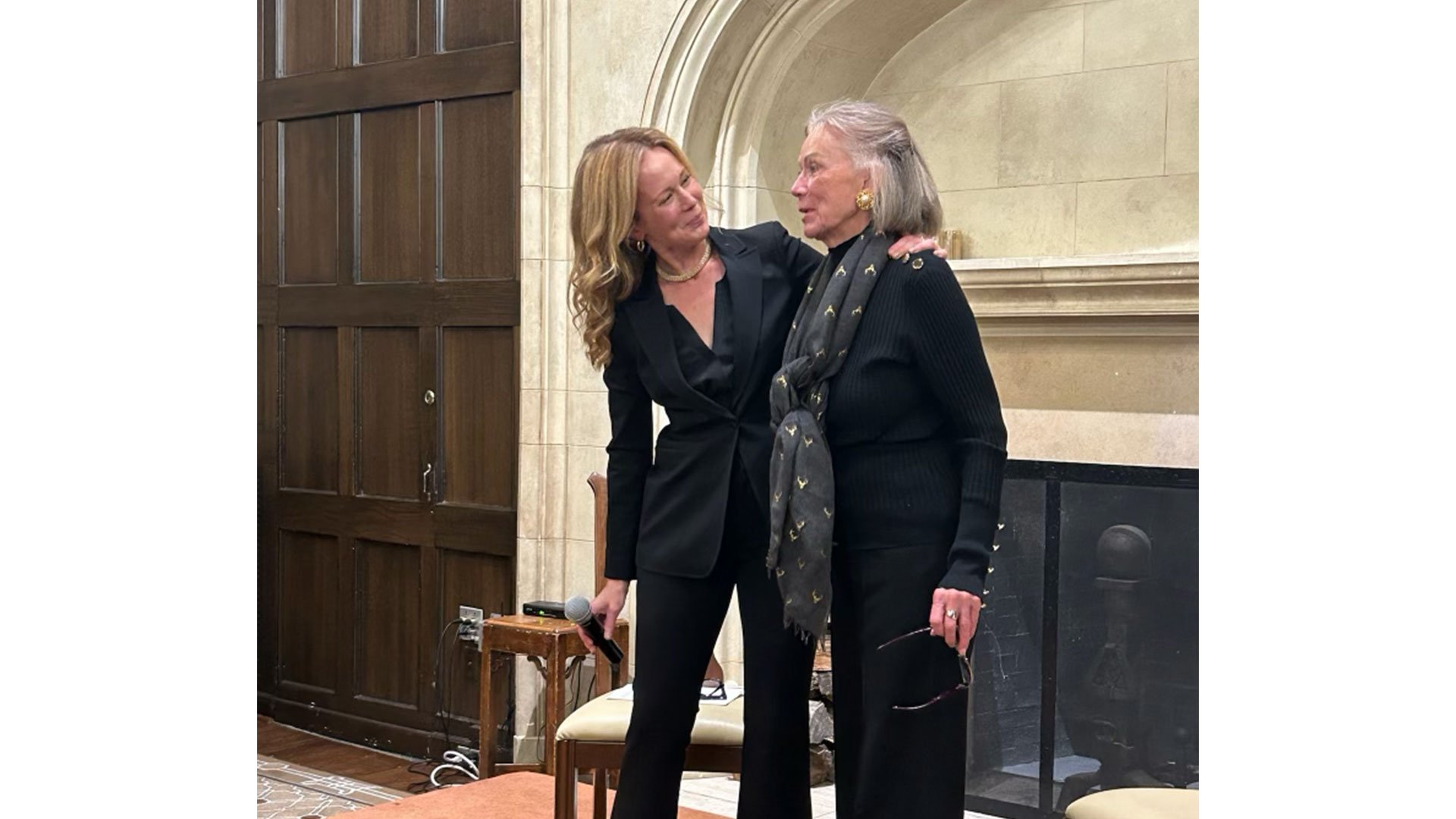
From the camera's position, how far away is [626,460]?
7.96 feet

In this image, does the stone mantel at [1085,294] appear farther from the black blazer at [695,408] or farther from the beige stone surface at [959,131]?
the black blazer at [695,408]

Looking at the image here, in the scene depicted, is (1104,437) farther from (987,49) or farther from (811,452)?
(811,452)

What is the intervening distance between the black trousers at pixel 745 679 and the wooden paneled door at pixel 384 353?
2.45 metres

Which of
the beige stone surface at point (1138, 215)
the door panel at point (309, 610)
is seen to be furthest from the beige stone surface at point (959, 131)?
the door panel at point (309, 610)

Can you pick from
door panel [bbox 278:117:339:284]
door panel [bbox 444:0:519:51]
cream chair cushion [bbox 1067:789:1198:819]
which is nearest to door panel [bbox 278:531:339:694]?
door panel [bbox 278:117:339:284]

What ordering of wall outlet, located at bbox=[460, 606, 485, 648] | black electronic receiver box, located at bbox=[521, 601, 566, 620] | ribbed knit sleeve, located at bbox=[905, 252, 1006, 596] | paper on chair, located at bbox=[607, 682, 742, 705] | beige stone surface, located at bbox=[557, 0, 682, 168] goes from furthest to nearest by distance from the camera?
wall outlet, located at bbox=[460, 606, 485, 648]
beige stone surface, located at bbox=[557, 0, 682, 168]
black electronic receiver box, located at bbox=[521, 601, 566, 620]
paper on chair, located at bbox=[607, 682, 742, 705]
ribbed knit sleeve, located at bbox=[905, 252, 1006, 596]

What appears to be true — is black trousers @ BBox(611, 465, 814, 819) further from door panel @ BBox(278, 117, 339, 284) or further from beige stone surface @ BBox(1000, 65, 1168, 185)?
door panel @ BBox(278, 117, 339, 284)

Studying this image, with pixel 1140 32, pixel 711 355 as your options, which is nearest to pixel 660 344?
pixel 711 355

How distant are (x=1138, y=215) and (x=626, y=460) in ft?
→ 6.71

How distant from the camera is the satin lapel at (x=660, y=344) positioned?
90.4 inches

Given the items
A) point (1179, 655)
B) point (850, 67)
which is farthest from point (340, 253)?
point (1179, 655)

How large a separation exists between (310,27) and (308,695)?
250 cm

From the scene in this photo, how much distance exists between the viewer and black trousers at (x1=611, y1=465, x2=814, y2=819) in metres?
2.23

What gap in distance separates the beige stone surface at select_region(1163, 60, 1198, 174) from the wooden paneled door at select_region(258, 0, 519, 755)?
6.71 ft
